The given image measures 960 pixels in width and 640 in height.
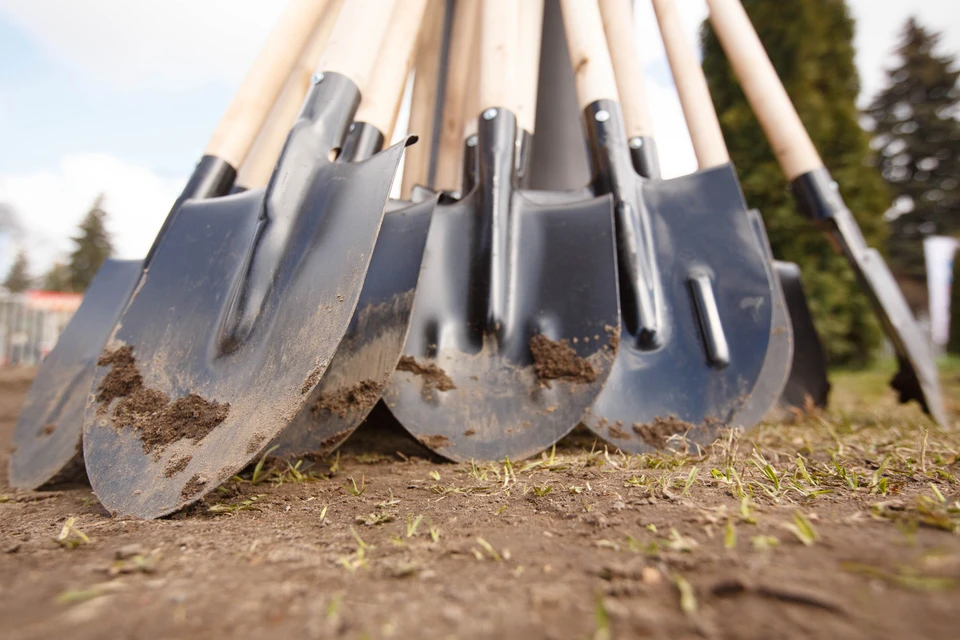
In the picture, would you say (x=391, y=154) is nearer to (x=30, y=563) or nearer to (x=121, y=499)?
(x=121, y=499)

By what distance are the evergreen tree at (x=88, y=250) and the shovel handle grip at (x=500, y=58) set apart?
2046 cm

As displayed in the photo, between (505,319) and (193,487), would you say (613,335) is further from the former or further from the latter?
(193,487)

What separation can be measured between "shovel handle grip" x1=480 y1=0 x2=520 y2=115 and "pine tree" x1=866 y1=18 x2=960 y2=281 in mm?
21562

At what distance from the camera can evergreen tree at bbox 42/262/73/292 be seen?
55.5 ft

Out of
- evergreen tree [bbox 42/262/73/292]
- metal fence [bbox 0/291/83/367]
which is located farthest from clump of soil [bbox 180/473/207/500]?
evergreen tree [bbox 42/262/73/292]

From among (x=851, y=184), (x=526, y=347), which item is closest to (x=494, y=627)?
(x=526, y=347)

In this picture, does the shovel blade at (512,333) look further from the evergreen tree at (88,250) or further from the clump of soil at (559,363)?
the evergreen tree at (88,250)

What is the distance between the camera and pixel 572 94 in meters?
2.41

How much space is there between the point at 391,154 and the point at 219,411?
0.68 metres

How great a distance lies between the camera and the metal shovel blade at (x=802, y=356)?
2021 mm

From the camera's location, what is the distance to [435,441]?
1167 millimetres

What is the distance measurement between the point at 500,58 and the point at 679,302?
37.4 inches

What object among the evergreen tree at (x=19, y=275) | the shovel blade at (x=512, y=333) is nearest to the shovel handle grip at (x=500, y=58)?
the shovel blade at (x=512, y=333)

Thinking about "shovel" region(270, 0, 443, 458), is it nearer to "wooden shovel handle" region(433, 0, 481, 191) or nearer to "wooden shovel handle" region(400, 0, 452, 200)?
"wooden shovel handle" region(433, 0, 481, 191)
